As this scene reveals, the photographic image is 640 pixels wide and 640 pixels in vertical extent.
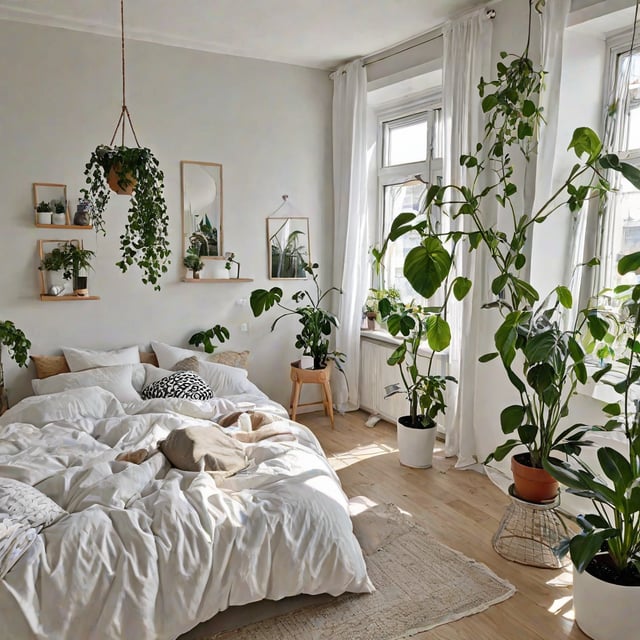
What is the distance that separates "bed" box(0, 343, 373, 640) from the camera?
201 centimetres

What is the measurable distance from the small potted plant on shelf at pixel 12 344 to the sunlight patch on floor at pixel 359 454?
A: 2227 millimetres

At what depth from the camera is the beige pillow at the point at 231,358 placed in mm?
4535

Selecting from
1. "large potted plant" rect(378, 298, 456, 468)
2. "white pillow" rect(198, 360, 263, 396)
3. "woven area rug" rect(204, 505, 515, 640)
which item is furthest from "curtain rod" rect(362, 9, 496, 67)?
"woven area rug" rect(204, 505, 515, 640)

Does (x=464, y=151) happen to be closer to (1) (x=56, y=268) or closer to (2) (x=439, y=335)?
(2) (x=439, y=335)

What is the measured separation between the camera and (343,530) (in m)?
2.48

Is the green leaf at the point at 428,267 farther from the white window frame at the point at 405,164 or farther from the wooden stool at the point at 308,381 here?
the wooden stool at the point at 308,381

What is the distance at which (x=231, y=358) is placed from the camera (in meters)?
4.59

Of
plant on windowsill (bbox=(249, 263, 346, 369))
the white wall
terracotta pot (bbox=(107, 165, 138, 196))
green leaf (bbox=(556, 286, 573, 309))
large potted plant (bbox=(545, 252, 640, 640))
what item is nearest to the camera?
large potted plant (bbox=(545, 252, 640, 640))

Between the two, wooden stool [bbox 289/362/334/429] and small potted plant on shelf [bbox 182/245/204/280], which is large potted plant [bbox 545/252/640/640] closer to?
wooden stool [bbox 289/362/334/429]

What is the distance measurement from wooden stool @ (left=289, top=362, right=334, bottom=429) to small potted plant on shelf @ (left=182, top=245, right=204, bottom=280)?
1.08m

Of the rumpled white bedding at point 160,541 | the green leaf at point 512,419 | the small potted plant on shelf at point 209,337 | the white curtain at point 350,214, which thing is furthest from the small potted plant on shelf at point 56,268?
the green leaf at point 512,419

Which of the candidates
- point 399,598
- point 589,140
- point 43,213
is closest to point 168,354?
point 43,213

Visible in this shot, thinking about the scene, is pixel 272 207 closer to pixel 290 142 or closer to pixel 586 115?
pixel 290 142

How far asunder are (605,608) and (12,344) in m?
3.75
